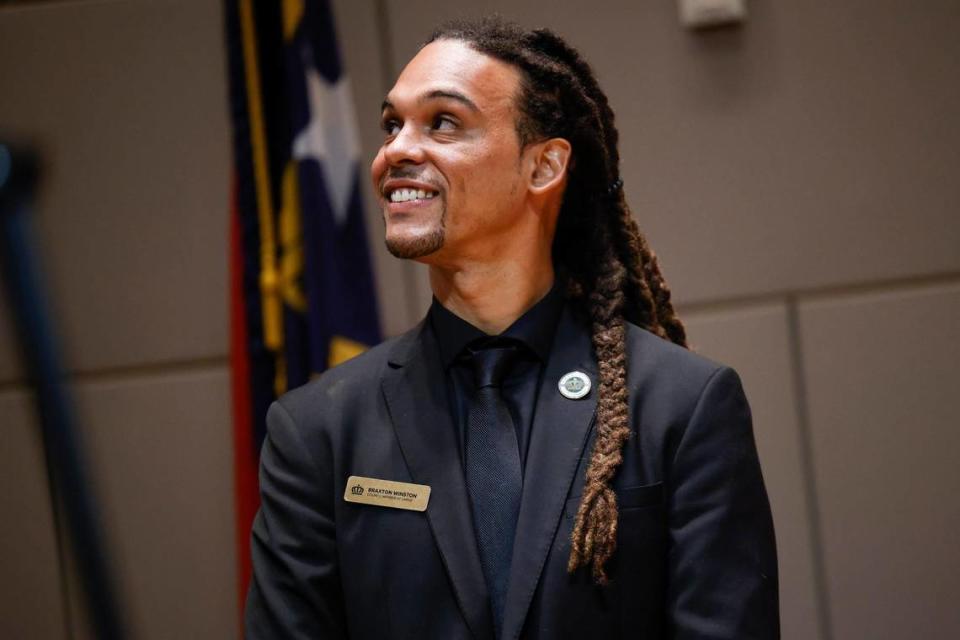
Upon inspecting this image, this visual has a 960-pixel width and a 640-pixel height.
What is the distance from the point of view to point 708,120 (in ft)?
8.81

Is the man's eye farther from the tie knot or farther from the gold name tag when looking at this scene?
the gold name tag

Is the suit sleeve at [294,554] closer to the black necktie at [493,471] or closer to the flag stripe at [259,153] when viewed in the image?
the black necktie at [493,471]

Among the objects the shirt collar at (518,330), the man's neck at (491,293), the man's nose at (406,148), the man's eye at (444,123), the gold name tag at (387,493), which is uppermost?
the man's eye at (444,123)

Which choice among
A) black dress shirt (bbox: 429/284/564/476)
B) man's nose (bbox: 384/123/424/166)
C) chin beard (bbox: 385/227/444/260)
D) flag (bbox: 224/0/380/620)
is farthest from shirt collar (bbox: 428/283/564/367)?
flag (bbox: 224/0/380/620)

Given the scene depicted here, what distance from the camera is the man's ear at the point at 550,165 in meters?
1.62

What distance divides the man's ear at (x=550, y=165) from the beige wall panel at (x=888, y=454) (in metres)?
1.24

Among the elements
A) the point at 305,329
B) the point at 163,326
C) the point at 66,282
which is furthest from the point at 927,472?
the point at 66,282

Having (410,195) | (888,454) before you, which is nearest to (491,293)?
(410,195)

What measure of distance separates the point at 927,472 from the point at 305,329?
1.57 metres

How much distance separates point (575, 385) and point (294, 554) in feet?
1.47

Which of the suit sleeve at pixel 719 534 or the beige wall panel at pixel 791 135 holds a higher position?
the beige wall panel at pixel 791 135

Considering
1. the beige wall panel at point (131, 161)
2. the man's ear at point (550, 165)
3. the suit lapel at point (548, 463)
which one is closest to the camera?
the suit lapel at point (548, 463)

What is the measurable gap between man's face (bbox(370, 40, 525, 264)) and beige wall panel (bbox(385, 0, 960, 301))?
1173mm

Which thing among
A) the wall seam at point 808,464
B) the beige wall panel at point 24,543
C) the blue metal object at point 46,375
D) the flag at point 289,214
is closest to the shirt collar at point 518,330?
the flag at point 289,214
